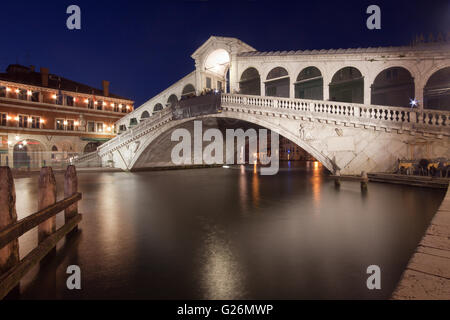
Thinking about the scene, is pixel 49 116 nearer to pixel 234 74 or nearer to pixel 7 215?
pixel 234 74

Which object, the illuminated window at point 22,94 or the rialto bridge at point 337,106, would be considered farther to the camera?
the illuminated window at point 22,94

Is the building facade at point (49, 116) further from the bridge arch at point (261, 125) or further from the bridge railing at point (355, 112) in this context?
the bridge railing at point (355, 112)

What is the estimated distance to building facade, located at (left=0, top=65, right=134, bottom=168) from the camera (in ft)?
94.0

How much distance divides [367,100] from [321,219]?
506 inches

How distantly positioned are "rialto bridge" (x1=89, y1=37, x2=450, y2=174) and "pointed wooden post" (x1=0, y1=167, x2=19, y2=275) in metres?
14.3

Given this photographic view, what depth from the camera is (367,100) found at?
15844mm

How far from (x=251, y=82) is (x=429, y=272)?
25.3 metres

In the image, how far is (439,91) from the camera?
17.3m

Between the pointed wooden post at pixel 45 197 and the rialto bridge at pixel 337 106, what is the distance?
13452 millimetres

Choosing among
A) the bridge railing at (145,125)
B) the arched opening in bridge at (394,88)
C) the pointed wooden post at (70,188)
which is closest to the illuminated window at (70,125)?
the bridge railing at (145,125)

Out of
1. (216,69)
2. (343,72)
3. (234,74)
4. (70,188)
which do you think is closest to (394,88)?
(343,72)

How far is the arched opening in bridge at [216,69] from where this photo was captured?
2395 cm

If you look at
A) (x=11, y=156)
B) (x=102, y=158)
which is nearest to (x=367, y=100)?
(x=102, y=158)
